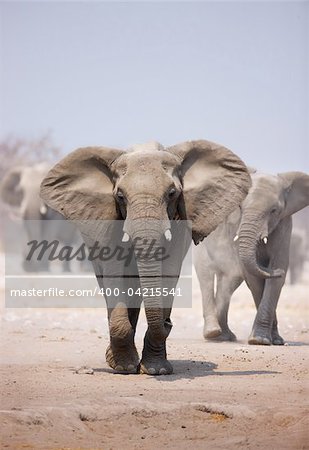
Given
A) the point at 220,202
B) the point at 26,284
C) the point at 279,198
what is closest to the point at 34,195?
the point at 26,284

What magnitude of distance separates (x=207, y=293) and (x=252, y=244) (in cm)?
127

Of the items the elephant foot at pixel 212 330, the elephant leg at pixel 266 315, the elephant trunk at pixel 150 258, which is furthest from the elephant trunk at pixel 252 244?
the elephant trunk at pixel 150 258

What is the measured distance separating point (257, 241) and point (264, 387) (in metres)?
3.21

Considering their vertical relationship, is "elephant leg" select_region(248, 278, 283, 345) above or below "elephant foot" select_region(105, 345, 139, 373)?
below

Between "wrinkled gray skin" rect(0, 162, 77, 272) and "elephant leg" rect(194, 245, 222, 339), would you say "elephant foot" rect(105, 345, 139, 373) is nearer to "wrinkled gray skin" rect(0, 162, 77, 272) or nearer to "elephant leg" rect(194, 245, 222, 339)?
"elephant leg" rect(194, 245, 222, 339)

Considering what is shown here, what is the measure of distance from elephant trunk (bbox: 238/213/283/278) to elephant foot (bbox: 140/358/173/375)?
8.41 ft

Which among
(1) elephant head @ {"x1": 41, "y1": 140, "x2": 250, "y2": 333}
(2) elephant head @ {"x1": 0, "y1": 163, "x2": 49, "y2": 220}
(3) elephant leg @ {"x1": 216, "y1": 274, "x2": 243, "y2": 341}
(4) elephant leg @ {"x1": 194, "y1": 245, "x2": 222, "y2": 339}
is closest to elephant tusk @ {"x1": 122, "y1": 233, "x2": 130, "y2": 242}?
(1) elephant head @ {"x1": 41, "y1": 140, "x2": 250, "y2": 333}

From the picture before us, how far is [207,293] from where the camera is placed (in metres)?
11.1

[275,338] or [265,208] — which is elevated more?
[265,208]

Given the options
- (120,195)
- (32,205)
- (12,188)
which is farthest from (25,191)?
(120,195)

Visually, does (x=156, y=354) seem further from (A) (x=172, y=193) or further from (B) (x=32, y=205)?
(B) (x=32, y=205)

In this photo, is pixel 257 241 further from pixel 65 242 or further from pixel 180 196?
pixel 65 242

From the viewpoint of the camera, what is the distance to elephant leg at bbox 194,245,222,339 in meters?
10.6

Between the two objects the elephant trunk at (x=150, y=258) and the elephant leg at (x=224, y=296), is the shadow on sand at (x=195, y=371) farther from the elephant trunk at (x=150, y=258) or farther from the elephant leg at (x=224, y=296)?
the elephant leg at (x=224, y=296)
